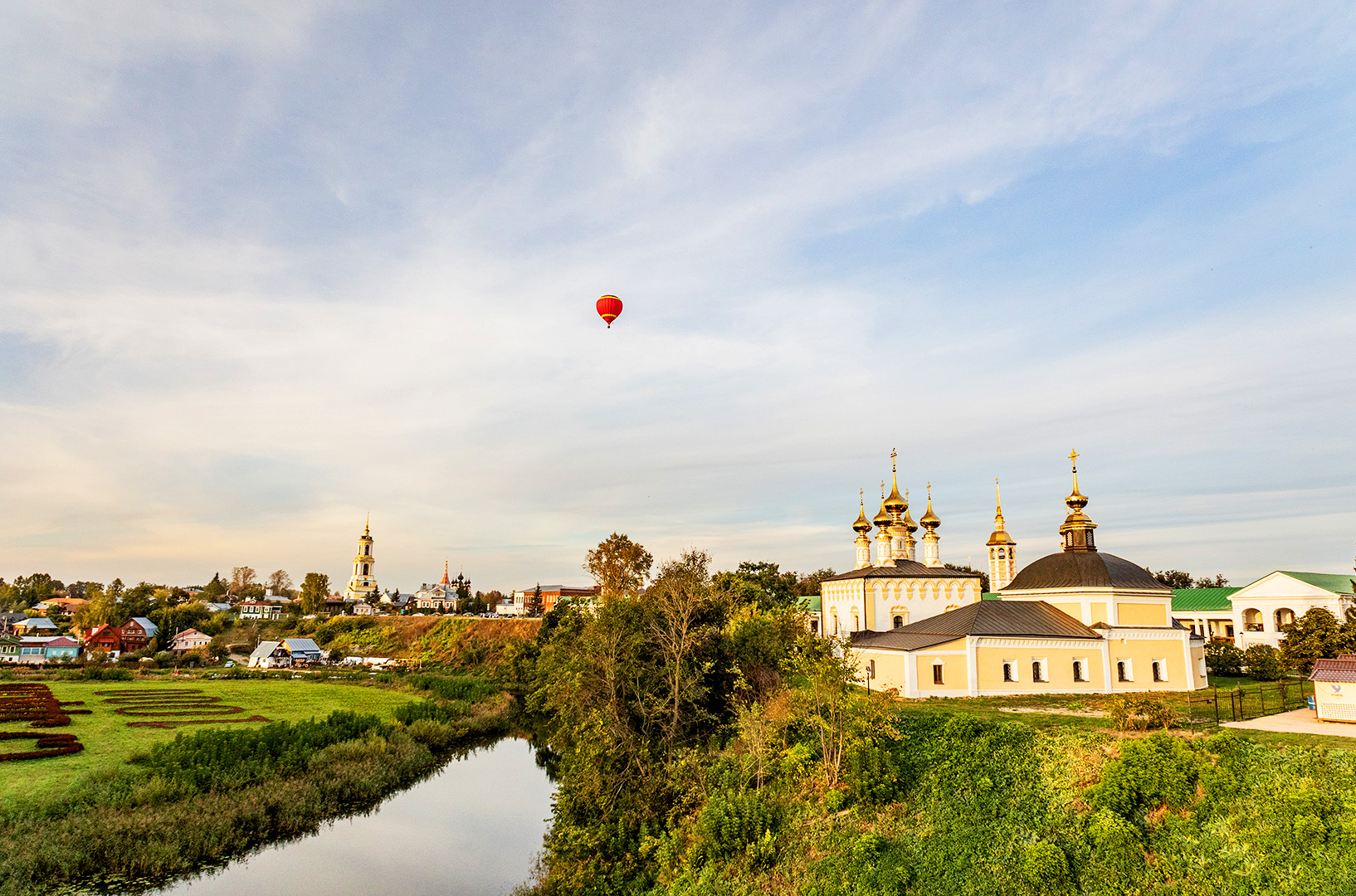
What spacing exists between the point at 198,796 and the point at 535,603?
106 metres

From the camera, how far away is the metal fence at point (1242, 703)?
66.7 feet

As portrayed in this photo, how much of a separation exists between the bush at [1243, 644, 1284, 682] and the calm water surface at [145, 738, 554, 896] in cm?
3392

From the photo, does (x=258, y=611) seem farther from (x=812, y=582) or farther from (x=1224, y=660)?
(x=1224, y=660)

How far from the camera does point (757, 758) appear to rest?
2038 centimetres

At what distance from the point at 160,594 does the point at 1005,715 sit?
130094mm

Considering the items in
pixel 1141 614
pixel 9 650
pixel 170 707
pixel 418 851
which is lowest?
pixel 418 851

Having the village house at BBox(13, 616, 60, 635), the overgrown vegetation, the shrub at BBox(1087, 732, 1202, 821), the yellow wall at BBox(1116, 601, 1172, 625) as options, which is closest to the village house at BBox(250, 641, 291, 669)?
the village house at BBox(13, 616, 60, 635)

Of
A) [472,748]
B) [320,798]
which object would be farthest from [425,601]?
[320,798]

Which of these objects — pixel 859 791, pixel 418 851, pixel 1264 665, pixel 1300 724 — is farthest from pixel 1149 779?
pixel 1264 665

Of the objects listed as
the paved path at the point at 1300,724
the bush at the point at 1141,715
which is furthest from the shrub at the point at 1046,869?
the paved path at the point at 1300,724

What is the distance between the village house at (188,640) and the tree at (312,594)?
1222 inches

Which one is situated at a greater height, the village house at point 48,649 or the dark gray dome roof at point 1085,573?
the dark gray dome roof at point 1085,573

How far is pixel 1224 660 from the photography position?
37.2 m

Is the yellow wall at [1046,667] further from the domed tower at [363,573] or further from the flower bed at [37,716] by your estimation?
the domed tower at [363,573]
